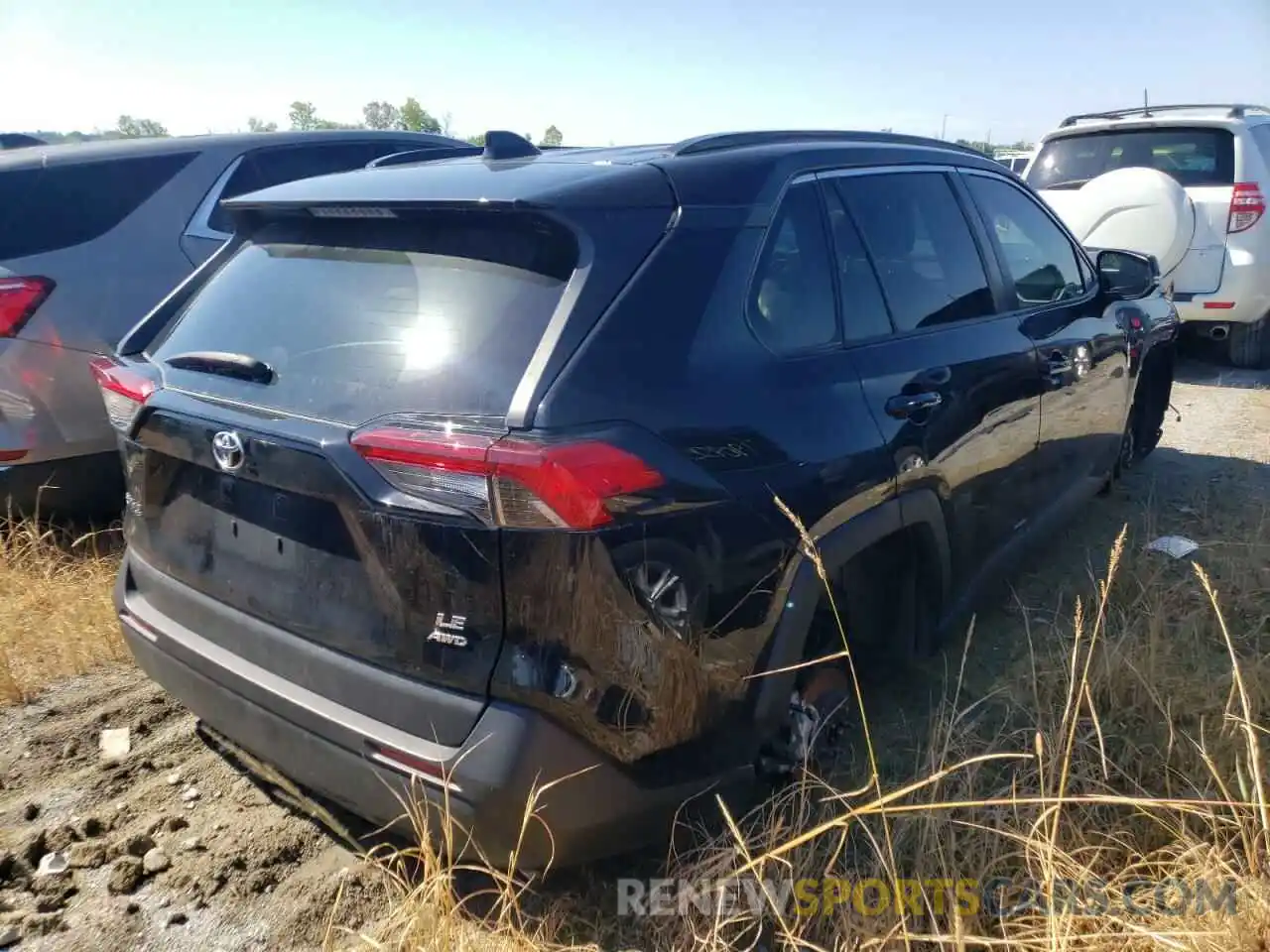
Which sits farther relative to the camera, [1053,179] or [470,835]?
[1053,179]

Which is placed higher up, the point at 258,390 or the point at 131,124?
the point at 131,124

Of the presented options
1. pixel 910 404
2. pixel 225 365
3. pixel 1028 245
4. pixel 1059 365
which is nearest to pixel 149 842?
pixel 225 365

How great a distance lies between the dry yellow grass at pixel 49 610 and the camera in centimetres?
339

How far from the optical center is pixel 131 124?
31250mm

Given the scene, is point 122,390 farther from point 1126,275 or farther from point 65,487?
point 1126,275

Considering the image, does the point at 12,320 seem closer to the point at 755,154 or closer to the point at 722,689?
the point at 755,154

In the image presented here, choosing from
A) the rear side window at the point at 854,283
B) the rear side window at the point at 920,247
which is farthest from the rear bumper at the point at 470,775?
the rear side window at the point at 920,247

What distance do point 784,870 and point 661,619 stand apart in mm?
→ 753

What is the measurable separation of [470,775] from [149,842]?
4.08ft

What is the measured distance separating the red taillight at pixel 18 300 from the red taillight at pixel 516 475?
286cm

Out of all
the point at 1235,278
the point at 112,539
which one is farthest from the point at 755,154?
the point at 1235,278

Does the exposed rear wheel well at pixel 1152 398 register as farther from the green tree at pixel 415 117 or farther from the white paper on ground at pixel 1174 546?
the green tree at pixel 415 117

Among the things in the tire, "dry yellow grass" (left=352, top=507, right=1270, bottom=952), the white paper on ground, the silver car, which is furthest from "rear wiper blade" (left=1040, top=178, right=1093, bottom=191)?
the silver car

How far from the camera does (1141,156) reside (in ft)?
25.7
